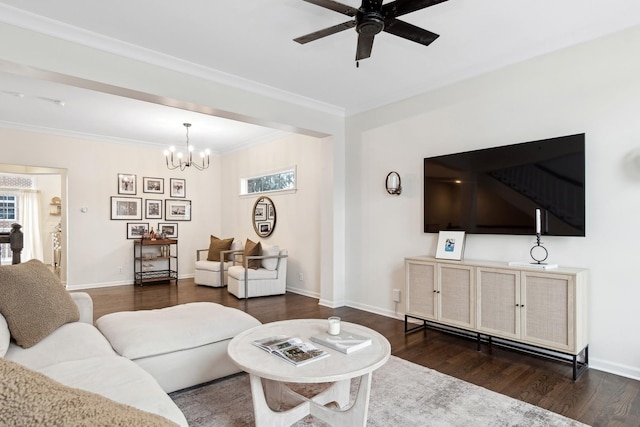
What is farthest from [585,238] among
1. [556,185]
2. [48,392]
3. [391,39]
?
[48,392]

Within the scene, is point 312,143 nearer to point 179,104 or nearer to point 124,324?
point 179,104

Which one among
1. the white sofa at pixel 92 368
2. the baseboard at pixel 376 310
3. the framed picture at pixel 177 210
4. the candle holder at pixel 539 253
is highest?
the framed picture at pixel 177 210

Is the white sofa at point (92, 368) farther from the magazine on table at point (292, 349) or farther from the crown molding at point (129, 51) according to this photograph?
the crown molding at point (129, 51)

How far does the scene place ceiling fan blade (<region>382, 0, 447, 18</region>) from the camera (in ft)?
6.87

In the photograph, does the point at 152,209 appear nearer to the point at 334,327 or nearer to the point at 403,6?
the point at 334,327

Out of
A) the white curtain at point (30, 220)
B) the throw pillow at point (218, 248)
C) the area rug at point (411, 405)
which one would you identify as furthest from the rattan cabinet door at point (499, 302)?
the white curtain at point (30, 220)

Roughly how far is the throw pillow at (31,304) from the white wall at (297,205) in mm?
3414

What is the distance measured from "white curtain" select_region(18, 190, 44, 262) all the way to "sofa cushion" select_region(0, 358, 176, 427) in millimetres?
10785

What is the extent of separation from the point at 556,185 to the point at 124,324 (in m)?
3.64

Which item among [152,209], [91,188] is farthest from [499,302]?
[91,188]

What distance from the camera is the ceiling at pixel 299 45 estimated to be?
8.71 ft

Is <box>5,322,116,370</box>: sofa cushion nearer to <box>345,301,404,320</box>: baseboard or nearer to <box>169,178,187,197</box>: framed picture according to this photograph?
<box>345,301,404,320</box>: baseboard

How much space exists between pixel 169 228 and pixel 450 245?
5.72 metres

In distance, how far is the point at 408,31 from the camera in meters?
2.43
